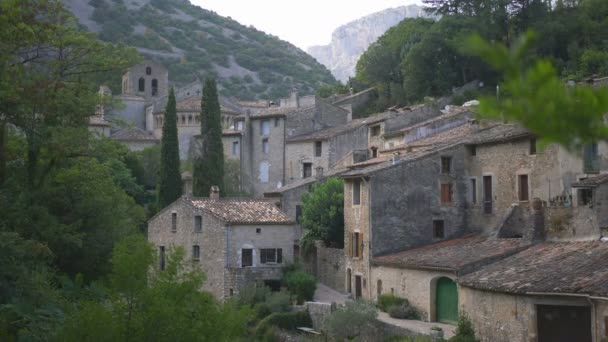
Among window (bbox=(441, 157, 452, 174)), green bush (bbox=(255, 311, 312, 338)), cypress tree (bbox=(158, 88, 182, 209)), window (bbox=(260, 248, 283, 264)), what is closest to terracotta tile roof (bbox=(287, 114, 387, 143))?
cypress tree (bbox=(158, 88, 182, 209))

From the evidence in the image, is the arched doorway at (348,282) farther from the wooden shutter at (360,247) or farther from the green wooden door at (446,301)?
the green wooden door at (446,301)

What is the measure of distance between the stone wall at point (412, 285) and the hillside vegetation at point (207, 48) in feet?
287

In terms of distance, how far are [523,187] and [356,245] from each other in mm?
8322

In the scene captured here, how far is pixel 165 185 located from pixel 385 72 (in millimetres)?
23826

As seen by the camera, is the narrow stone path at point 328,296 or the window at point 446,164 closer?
the window at point 446,164

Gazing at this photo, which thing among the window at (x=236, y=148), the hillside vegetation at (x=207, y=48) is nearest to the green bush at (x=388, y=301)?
the window at (x=236, y=148)

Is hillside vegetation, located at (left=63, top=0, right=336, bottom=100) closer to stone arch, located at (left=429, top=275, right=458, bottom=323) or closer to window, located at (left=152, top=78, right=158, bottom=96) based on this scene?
window, located at (left=152, top=78, right=158, bottom=96)

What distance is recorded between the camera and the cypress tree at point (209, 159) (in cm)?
Result: 5522

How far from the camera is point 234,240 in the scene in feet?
145

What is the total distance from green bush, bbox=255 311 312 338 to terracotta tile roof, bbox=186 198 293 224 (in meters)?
7.24

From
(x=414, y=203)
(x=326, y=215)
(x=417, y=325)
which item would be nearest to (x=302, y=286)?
(x=326, y=215)

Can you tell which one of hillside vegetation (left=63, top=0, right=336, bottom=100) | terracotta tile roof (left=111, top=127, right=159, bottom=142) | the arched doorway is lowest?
the arched doorway

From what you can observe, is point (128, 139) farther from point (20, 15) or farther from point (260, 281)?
point (20, 15)

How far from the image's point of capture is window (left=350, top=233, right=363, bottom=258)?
41594mm
